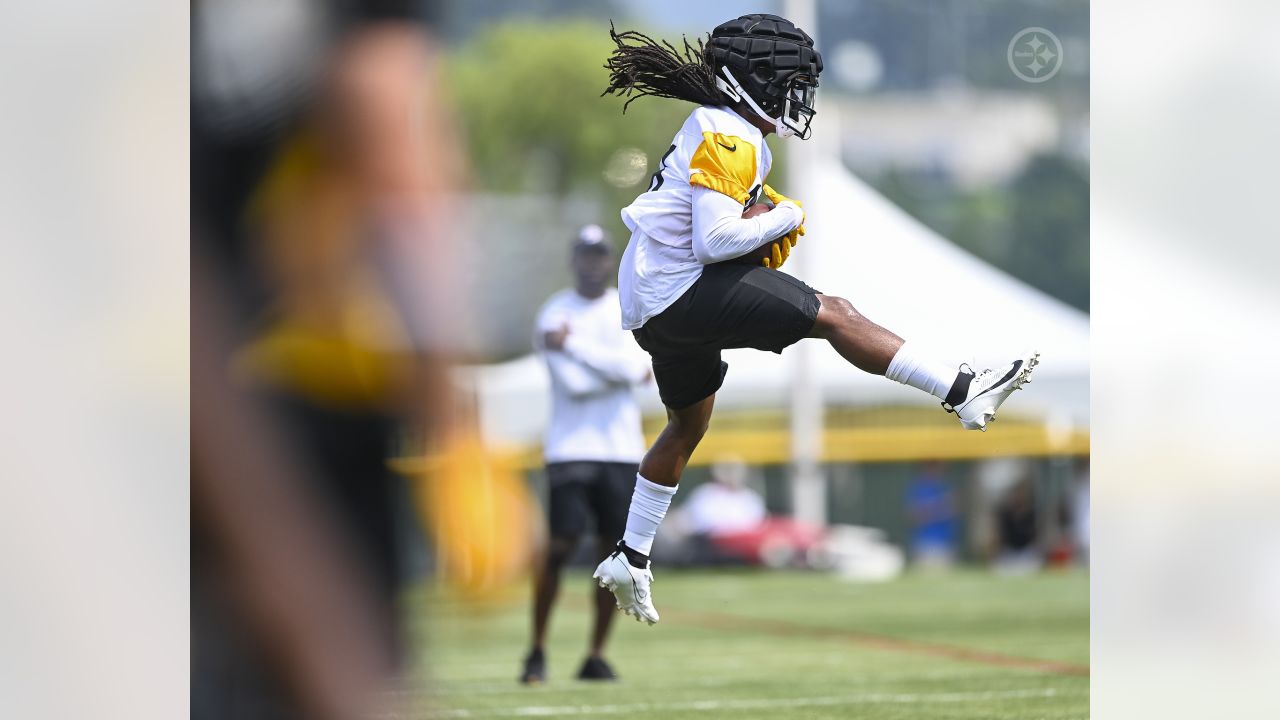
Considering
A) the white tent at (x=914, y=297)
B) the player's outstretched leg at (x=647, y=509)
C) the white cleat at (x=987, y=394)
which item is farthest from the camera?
the white tent at (x=914, y=297)

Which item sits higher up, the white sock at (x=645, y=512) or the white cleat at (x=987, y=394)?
the white cleat at (x=987, y=394)

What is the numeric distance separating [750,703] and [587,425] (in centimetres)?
208

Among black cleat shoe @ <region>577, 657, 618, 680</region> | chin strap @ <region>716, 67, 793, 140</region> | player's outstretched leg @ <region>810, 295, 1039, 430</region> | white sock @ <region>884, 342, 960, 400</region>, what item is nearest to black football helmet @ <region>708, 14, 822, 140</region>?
chin strap @ <region>716, 67, 793, 140</region>

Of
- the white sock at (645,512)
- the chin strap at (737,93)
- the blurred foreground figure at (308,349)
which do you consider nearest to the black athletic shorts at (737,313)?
the chin strap at (737,93)

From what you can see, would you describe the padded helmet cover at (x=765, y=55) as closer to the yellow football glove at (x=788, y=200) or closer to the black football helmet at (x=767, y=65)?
the black football helmet at (x=767, y=65)

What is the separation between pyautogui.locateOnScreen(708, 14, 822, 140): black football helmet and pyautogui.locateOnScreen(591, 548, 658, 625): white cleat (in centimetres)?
142

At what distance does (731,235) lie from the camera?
380cm

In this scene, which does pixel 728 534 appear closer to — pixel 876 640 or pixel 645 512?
pixel 876 640

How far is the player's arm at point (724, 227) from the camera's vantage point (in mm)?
3787

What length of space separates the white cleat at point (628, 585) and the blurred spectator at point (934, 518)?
18.2m

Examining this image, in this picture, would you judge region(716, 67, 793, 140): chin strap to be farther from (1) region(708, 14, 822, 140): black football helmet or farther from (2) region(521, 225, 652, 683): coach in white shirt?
(2) region(521, 225, 652, 683): coach in white shirt

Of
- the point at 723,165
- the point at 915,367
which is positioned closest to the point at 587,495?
the point at 915,367
